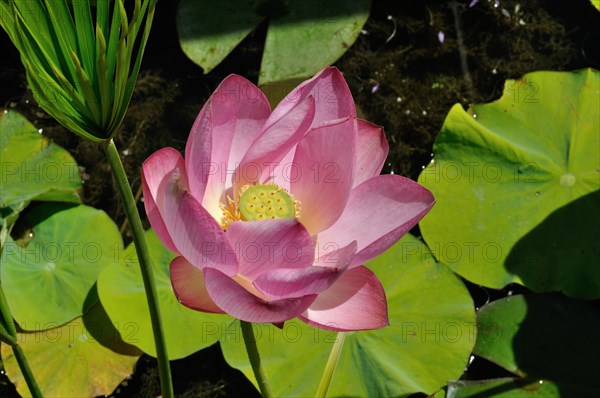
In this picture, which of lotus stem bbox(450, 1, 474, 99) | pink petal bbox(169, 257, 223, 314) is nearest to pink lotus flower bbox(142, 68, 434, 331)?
pink petal bbox(169, 257, 223, 314)

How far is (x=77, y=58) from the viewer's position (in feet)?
3.45

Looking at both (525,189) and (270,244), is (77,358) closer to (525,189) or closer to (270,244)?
(270,244)

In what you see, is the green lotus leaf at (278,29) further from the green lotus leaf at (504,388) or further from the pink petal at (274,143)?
the green lotus leaf at (504,388)

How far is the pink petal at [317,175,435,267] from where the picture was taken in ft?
4.35

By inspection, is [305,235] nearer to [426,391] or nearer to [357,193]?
[357,193]

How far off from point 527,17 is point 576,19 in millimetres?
205

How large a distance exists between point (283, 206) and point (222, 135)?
21cm

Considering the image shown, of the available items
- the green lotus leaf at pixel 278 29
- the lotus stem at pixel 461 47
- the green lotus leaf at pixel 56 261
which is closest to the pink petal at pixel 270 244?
the green lotus leaf at pixel 56 261

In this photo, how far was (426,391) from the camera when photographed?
1.97 m

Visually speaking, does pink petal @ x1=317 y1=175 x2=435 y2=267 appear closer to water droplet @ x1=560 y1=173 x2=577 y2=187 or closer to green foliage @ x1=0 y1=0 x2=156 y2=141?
green foliage @ x1=0 y1=0 x2=156 y2=141

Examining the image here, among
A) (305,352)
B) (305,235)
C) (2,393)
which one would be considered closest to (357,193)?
(305,235)

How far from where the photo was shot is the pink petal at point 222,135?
4.30 ft

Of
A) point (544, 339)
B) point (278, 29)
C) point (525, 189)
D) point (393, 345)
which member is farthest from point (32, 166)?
point (544, 339)

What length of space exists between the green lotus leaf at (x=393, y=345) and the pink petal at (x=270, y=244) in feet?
2.53
